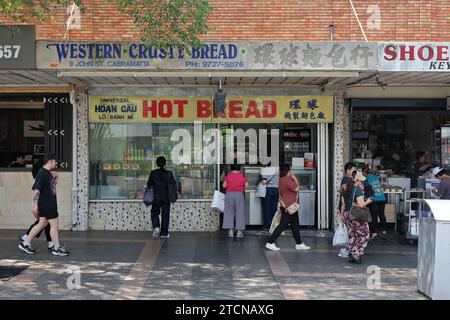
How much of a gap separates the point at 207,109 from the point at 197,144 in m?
0.83

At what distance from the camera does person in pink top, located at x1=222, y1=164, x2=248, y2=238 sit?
11414 millimetres

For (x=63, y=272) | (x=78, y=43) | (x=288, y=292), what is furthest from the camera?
(x=78, y=43)

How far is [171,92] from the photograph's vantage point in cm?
1209

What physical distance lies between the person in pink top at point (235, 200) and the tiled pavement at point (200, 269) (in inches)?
13.7

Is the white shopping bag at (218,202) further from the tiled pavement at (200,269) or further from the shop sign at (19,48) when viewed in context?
the shop sign at (19,48)

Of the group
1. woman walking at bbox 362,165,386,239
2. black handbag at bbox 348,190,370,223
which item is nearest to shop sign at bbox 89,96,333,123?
woman walking at bbox 362,165,386,239

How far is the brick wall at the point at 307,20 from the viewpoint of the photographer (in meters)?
12.0

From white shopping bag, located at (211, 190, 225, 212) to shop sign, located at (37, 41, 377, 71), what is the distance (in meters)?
3.02

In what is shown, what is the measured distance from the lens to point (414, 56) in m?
9.70

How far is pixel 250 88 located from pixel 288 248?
11.7 feet

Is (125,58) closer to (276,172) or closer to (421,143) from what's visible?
(276,172)

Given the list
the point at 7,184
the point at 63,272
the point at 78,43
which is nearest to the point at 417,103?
the point at 78,43

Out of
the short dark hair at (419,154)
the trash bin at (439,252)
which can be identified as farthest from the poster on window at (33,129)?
the trash bin at (439,252)

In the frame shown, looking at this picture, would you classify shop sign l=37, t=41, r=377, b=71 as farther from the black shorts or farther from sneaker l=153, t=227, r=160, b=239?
sneaker l=153, t=227, r=160, b=239
